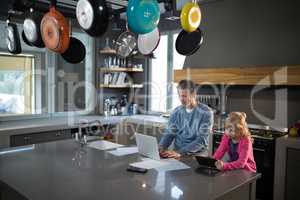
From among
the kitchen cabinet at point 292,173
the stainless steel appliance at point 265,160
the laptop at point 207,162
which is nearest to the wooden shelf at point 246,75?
the stainless steel appliance at point 265,160

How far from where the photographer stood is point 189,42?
7.36ft

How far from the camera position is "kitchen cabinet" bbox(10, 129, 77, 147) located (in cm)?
353

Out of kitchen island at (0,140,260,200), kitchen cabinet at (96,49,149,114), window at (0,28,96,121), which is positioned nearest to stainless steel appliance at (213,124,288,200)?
kitchen island at (0,140,260,200)

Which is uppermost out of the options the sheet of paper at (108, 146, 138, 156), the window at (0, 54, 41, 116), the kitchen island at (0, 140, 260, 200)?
the window at (0, 54, 41, 116)

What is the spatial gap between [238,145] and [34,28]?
6.10 feet

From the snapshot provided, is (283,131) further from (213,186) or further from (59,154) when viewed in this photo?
(59,154)

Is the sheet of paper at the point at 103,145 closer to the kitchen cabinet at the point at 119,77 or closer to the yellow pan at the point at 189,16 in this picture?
the yellow pan at the point at 189,16

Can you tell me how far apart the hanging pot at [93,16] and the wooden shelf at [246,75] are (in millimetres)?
2273

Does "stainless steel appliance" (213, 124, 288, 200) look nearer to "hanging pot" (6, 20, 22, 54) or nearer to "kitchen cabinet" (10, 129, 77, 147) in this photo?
"kitchen cabinet" (10, 129, 77, 147)

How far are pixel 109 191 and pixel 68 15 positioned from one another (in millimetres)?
1659

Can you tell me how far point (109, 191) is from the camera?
59.8 inches

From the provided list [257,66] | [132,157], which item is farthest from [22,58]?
[257,66]

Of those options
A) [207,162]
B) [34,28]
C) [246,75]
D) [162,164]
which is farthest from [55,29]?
[246,75]

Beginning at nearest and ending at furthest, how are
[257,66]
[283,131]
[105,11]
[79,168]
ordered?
[105,11] → [79,168] → [283,131] → [257,66]
